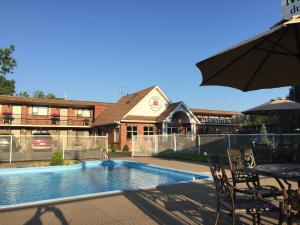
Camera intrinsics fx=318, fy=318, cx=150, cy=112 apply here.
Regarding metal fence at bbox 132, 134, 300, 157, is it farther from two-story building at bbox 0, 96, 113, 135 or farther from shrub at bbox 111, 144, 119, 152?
two-story building at bbox 0, 96, 113, 135

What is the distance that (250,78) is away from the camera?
6.25 m

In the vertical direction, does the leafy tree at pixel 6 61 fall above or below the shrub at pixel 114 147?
above

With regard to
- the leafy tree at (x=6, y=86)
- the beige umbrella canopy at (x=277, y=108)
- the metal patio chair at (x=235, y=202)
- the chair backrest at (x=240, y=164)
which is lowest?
the metal patio chair at (x=235, y=202)

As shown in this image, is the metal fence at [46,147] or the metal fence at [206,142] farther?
the metal fence at [46,147]

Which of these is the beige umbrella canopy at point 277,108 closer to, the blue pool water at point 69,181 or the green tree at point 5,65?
the blue pool water at point 69,181

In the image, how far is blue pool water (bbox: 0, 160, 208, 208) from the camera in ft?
36.4

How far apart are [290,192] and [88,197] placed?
18.8 ft

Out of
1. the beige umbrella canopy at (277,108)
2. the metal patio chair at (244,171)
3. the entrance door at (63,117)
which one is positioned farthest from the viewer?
the entrance door at (63,117)

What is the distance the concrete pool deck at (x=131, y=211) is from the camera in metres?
5.98

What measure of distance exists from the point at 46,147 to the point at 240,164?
1838cm

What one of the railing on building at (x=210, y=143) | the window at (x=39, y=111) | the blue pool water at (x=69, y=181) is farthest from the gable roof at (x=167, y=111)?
the window at (x=39, y=111)

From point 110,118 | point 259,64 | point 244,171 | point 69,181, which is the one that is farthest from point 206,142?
point 110,118

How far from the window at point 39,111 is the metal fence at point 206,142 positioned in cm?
1872

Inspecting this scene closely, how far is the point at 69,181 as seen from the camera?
1402 cm
